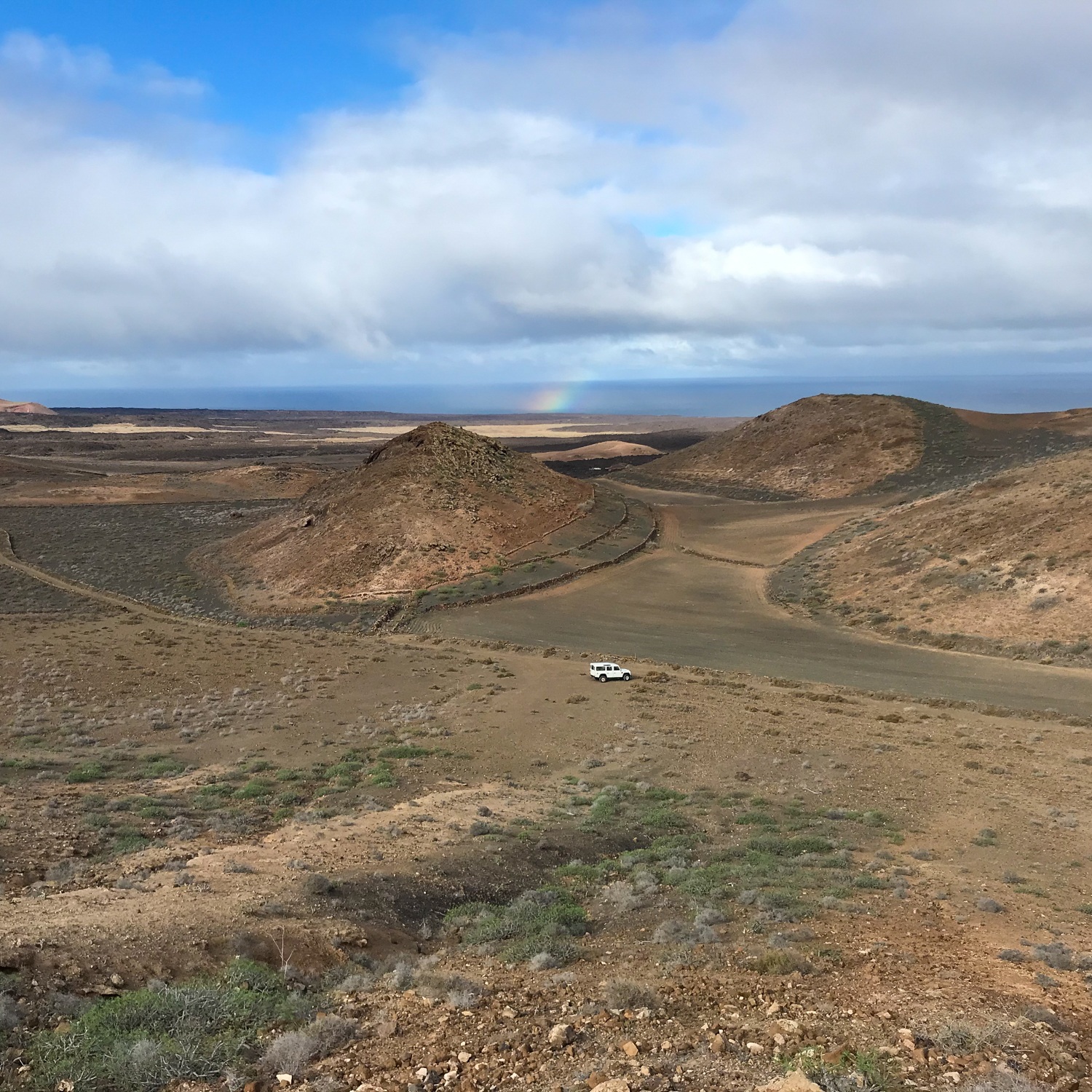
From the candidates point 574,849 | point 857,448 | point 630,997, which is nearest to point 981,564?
point 574,849

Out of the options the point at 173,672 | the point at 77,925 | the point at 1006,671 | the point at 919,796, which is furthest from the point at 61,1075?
the point at 1006,671

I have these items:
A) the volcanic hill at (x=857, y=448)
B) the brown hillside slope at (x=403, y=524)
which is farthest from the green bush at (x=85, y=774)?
the volcanic hill at (x=857, y=448)

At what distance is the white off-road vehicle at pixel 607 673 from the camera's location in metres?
28.3

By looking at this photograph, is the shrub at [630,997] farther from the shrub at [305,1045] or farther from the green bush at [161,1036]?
the green bush at [161,1036]

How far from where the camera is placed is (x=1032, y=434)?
252ft

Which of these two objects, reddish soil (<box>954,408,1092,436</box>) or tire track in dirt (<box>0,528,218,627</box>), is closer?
tire track in dirt (<box>0,528,218,627</box>)

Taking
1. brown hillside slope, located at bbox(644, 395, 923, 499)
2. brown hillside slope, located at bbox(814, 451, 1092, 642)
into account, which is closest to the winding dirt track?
brown hillside slope, located at bbox(814, 451, 1092, 642)

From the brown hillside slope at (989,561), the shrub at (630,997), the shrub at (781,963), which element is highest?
the brown hillside slope at (989,561)

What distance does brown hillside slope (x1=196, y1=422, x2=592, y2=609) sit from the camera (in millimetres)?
44156

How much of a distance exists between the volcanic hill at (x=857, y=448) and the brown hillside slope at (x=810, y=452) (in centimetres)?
13

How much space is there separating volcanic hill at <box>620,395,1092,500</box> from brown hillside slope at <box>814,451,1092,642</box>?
21371 millimetres

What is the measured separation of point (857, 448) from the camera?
7856 centimetres

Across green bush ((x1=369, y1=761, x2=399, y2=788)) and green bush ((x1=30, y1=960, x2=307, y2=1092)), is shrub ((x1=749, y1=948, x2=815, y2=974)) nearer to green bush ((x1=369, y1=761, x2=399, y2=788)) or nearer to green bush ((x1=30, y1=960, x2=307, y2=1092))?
green bush ((x1=30, y1=960, x2=307, y2=1092))

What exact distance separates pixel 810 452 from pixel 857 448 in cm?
444
